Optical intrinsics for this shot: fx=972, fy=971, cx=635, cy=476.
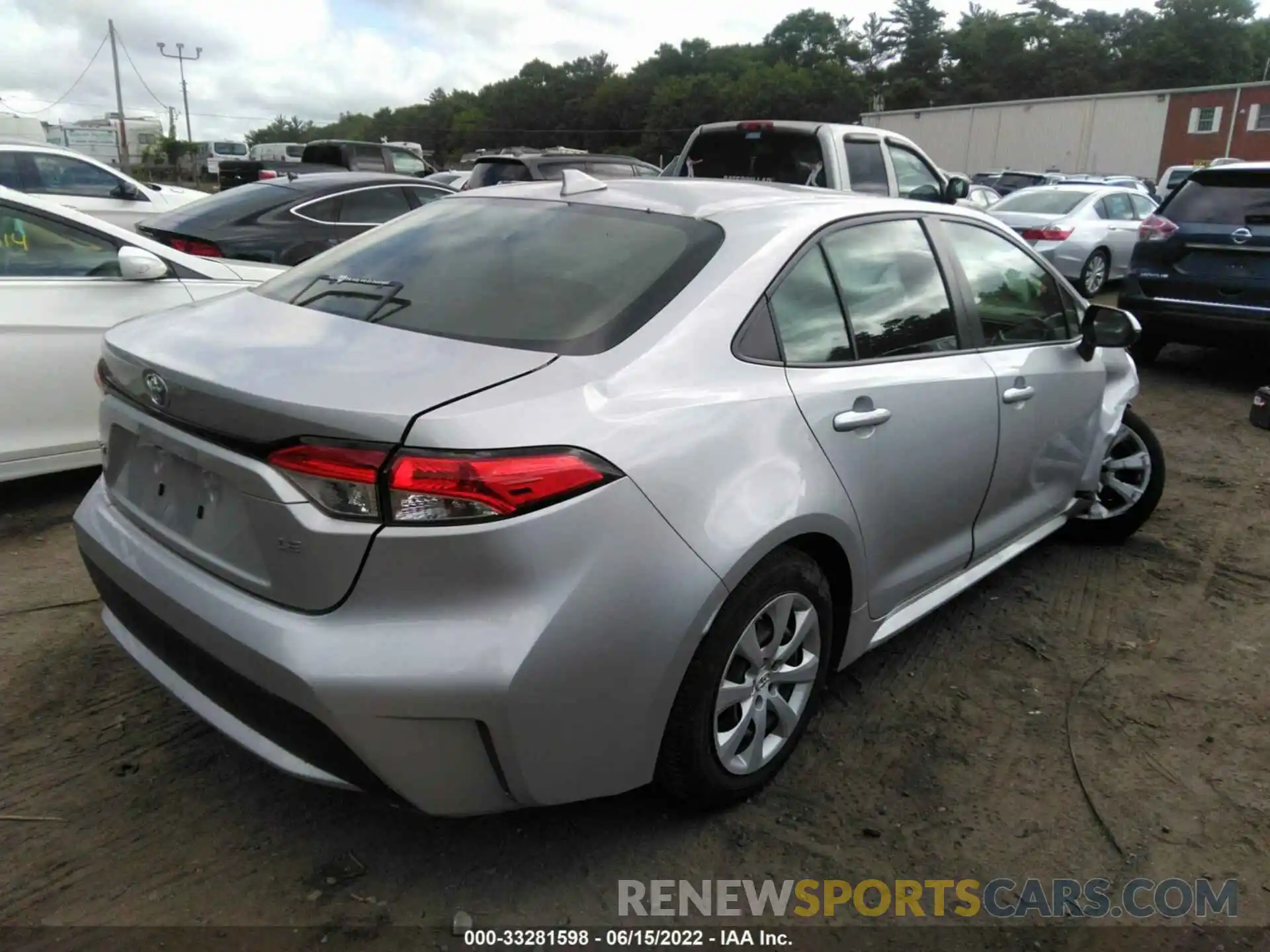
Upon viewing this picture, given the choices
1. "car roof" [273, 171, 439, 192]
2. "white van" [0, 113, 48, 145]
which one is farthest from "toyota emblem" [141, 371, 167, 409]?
"white van" [0, 113, 48, 145]

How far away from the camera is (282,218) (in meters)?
7.18

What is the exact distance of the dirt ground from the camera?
2.29m

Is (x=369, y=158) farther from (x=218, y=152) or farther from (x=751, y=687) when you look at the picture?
(x=218, y=152)

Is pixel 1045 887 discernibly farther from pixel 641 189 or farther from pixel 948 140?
pixel 948 140

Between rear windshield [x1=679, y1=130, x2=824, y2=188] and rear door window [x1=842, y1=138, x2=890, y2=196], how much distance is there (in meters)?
0.30

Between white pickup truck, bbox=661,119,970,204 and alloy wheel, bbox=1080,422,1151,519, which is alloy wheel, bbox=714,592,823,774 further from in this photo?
white pickup truck, bbox=661,119,970,204

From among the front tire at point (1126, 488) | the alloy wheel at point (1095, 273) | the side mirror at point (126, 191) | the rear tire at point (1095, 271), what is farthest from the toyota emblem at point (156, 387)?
the alloy wheel at point (1095, 273)

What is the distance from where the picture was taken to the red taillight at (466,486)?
1864 millimetres

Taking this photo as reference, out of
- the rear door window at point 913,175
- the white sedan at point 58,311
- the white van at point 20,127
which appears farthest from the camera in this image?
the white van at point 20,127

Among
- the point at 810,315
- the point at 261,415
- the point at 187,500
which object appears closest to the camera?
the point at 261,415

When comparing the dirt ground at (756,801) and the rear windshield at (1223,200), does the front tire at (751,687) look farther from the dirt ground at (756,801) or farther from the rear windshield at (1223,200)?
the rear windshield at (1223,200)

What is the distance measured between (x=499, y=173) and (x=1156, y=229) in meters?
6.89

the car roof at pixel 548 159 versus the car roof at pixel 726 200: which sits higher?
the car roof at pixel 548 159

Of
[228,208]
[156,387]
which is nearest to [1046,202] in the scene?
[228,208]
